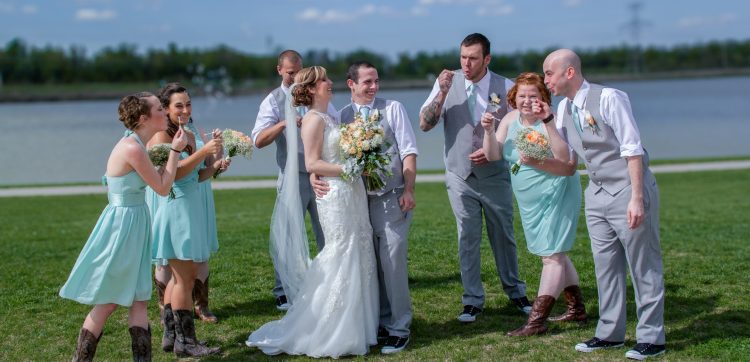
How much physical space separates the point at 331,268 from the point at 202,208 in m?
1.14

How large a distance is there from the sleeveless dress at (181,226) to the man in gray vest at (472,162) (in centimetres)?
191

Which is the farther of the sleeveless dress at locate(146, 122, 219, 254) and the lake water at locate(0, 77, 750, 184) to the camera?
the lake water at locate(0, 77, 750, 184)

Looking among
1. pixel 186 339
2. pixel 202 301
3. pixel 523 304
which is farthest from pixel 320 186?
pixel 523 304

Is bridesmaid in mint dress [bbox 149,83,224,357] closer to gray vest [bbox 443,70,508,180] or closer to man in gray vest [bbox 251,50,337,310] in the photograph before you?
man in gray vest [bbox 251,50,337,310]

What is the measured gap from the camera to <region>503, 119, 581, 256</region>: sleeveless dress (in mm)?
6559

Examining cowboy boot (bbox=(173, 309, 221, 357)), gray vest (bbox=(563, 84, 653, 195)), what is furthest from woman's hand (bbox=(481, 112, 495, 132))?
cowboy boot (bbox=(173, 309, 221, 357))

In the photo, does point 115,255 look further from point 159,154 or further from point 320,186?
point 320,186

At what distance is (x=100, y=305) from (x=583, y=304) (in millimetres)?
3720

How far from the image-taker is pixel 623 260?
20.0 ft

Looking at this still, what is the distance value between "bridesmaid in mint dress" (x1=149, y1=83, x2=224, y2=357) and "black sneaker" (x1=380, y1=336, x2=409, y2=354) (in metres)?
1.25

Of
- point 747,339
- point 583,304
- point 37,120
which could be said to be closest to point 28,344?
point 583,304

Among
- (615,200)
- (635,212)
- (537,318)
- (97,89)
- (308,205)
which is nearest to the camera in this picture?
(635,212)

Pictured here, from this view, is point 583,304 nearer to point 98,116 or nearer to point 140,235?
point 140,235

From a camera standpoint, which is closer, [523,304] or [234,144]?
[234,144]
